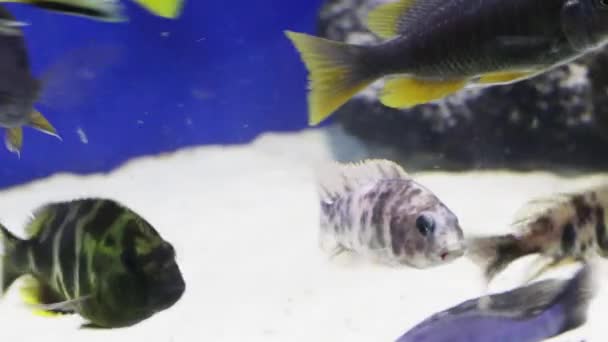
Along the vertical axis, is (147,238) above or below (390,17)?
below

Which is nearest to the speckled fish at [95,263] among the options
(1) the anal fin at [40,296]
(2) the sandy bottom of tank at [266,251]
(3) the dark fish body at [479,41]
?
(1) the anal fin at [40,296]

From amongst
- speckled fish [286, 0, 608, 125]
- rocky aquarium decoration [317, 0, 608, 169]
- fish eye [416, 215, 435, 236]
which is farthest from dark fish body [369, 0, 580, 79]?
rocky aquarium decoration [317, 0, 608, 169]

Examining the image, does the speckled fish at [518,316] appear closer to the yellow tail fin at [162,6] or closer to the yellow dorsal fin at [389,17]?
the yellow dorsal fin at [389,17]

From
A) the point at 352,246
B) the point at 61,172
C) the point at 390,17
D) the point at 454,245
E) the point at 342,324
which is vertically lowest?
the point at 61,172

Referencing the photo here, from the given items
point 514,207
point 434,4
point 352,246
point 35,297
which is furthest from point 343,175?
point 514,207

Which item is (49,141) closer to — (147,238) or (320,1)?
(320,1)

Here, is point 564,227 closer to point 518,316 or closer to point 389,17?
point 518,316

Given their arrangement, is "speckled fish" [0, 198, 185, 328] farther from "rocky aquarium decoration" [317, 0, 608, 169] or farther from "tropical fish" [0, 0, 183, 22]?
"rocky aquarium decoration" [317, 0, 608, 169]
